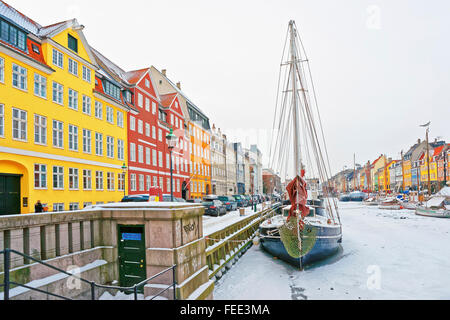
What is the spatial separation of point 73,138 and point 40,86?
14.8 ft

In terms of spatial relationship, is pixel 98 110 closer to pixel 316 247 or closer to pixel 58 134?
pixel 58 134

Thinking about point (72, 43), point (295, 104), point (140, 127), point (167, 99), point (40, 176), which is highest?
point (167, 99)

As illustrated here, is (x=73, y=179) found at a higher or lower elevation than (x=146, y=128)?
lower

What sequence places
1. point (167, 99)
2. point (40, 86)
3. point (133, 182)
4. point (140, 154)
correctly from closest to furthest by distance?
point (40, 86)
point (133, 182)
point (140, 154)
point (167, 99)

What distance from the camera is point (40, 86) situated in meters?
19.9

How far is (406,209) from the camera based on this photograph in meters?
56.7

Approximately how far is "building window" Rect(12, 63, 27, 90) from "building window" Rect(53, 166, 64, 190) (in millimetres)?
5815

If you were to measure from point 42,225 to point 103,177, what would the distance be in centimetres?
2160

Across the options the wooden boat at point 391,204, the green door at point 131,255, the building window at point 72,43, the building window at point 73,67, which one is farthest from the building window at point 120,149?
the wooden boat at point 391,204

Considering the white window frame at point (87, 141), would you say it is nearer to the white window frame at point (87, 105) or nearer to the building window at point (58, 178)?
the white window frame at point (87, 105)

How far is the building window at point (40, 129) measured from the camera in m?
19.4

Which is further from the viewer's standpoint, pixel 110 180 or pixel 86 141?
Result: pixel 110 180

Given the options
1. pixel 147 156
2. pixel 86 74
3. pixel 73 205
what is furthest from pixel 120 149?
pixel 73 205

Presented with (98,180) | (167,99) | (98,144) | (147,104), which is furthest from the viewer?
(167,99)
